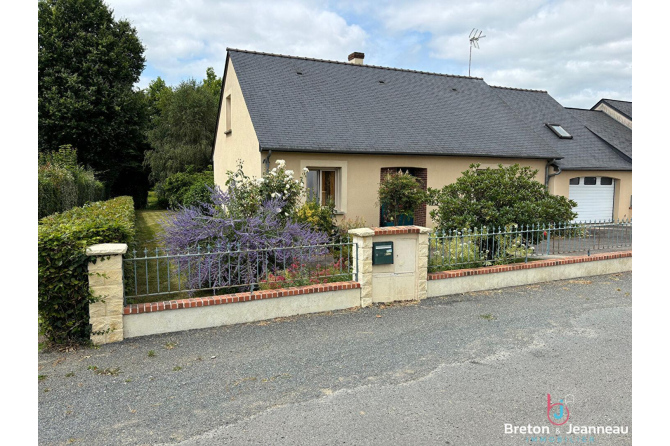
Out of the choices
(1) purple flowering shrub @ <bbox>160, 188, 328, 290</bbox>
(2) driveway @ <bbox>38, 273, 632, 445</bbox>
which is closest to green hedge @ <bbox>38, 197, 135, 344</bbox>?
(2) driveway @ <bbox>38, 273, 632, 445</bbox>

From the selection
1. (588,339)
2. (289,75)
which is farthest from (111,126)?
(588,339)

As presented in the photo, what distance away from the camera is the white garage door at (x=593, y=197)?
17203 millimetres

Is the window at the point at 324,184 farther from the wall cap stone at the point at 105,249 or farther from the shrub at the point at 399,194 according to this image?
the wall cap stone at the point at 105,249

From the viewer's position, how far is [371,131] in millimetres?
13094

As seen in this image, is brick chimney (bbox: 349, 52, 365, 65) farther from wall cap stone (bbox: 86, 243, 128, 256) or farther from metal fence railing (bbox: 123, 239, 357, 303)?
wall cap stone (bbox: 86, 243, 128, 256)

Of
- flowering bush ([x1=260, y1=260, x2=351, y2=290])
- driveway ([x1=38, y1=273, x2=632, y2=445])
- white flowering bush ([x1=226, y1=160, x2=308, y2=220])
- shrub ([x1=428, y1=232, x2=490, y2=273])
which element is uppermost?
white flowering bush ([x1=226, y1=160, x2=308, y2=220])

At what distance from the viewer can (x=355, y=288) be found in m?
6.65

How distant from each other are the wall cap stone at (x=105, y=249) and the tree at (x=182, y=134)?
21221 millimetres

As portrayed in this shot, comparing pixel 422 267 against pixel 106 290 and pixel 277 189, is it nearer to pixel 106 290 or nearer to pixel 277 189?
pixel 277 189

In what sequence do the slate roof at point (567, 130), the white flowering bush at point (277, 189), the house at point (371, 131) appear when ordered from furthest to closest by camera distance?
the slate roof at point (567, 130) → the house at point (371, 131) → the white flowering bush at point (277, 189)

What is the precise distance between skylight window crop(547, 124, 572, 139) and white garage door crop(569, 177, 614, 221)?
1.80m

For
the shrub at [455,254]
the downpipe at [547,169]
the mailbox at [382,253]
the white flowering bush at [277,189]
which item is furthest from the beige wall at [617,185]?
the mailbox at [382,253]

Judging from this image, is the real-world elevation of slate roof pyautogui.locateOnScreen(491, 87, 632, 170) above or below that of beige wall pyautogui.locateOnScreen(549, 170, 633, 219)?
above

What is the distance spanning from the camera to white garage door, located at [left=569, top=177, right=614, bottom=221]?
1720 cm
